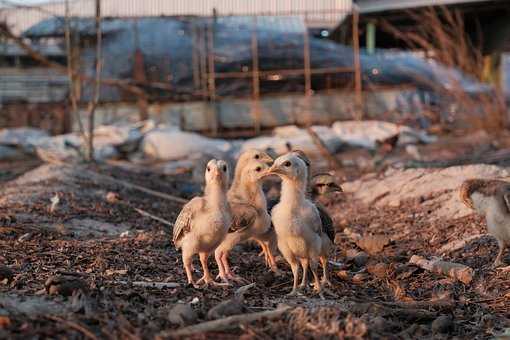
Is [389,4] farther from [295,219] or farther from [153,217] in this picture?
[295,219]

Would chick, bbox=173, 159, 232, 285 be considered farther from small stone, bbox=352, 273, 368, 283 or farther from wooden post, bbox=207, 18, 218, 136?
wooden post, bbox=207, 18, 218, 136

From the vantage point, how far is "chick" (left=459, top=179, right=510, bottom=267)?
586 cm

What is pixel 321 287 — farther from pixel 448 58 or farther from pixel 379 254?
pixel 448 58

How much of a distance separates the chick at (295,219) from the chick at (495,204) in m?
1.51

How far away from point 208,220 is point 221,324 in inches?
63.4

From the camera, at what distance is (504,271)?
5754mm

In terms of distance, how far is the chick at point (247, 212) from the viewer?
576 centimetres

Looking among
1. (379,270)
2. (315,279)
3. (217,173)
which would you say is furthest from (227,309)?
(379,270)

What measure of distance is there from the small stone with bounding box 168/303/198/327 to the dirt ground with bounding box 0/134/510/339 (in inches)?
1.0

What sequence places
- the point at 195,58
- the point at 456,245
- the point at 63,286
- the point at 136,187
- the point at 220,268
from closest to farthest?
the point at 63,286 → the point at 220,268 → the point at 456,245 → the point at 136,187 → the point at 195,58

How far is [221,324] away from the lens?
3.71 m

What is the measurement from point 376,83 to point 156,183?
10404mm

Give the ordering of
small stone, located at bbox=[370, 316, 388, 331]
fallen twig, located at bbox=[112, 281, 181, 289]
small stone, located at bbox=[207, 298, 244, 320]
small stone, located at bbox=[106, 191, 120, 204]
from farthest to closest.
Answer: small stone, located at bbox=[106, 191, 120, 204] < fallen twig, located at bbox=[112, 281, 181, 289] < small stone, located at bbox=[370, 316, 388, 331] < small stone, located at bbox=[207, 298, 244, 320]

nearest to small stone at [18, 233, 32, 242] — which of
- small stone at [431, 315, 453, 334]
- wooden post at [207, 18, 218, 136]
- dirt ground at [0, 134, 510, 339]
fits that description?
dirt ground at [0, 134, 510, 339]
